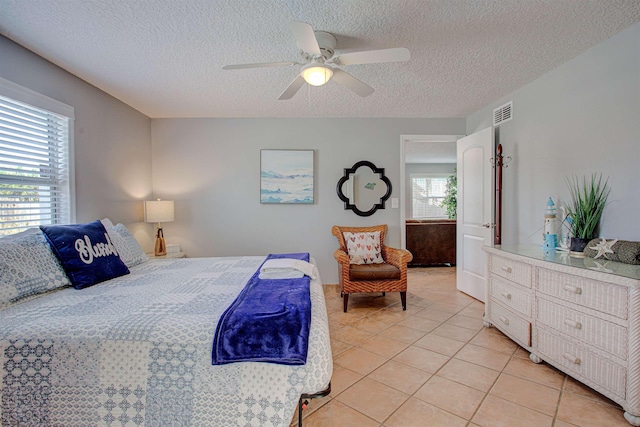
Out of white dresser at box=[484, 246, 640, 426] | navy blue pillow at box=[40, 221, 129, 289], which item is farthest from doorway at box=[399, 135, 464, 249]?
navy blue pillow at box=[40, 221, 129, 289]

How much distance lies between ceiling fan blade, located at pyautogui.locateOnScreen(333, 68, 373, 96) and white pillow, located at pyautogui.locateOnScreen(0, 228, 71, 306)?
7.41 ft

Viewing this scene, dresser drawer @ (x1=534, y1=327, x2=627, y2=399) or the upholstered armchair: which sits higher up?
the upholstered armchair

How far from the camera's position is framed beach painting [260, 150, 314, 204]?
13.0 feet

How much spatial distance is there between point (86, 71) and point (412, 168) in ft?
24.2

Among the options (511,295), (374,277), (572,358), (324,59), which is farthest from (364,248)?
(324,59)

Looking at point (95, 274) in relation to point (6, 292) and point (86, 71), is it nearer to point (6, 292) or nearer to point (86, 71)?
point (6, 292)

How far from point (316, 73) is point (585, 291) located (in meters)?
2.19

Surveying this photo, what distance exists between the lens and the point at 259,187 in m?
4.00

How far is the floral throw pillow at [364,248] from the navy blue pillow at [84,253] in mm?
2335

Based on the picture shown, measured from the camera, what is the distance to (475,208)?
3508 mm

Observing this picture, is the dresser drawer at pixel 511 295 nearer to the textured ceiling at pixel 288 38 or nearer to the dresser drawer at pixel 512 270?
the dresser drawer at pixel 512 270

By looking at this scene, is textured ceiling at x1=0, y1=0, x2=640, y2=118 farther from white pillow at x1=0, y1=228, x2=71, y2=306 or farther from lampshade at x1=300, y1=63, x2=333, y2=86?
white pillow at x1=0, y1=228, x2=71, y2=306

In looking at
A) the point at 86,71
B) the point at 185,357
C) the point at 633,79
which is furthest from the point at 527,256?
the point at 86,71

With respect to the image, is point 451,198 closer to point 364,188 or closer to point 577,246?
point 364,188
